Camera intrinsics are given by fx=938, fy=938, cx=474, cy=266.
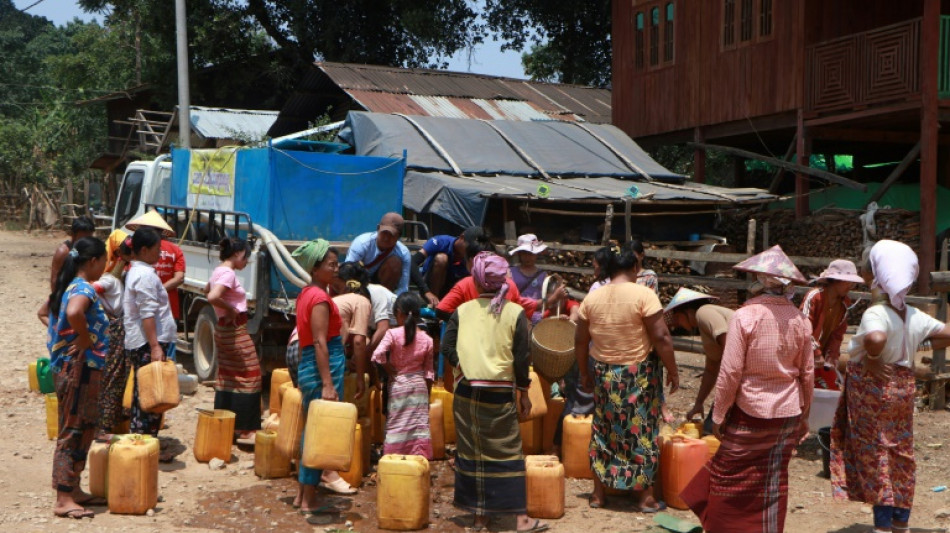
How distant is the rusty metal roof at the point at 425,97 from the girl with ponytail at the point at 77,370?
1104 cm

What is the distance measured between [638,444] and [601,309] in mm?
850

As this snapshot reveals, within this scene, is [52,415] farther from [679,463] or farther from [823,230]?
[823,230]

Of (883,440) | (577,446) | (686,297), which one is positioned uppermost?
(686,297)

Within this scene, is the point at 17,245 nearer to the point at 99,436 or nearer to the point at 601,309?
the point at 99,436

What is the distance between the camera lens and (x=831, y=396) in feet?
21.0

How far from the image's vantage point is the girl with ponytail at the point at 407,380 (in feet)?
19.9

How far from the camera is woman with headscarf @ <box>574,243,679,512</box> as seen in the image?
18.5 feet

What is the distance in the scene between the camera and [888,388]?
16.3ft

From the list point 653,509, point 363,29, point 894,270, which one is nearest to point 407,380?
point 653,509

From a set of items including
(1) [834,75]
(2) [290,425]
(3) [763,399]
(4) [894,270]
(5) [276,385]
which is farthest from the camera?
(1) [834,75]

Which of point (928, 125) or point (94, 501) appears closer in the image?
point (94, 501)

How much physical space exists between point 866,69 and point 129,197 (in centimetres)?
985

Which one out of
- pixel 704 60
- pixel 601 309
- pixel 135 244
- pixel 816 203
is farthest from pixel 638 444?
pixel 704 60

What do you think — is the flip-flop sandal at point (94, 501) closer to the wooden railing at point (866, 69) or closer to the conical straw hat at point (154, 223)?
the conical straw hat at point (154, 223)
